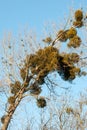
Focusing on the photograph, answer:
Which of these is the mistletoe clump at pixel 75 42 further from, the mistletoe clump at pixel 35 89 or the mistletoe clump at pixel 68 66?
the mistletoe clump at pixel 35 89

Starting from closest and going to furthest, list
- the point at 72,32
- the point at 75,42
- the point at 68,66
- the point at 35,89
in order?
the point at 75,42 < the point at 72,32 < the point at 68,66 < the point at 35,89

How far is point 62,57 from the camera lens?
1229 centimetres

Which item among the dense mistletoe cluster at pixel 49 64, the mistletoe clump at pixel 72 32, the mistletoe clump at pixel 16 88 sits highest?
the mistletoe clump at pixel 72 32

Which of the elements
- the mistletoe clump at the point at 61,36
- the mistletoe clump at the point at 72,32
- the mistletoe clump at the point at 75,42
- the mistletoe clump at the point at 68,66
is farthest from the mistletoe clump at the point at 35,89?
the mistletoe clump at the point at 72,32

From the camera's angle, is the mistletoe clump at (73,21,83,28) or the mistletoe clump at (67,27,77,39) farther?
the mistletoe clump at (73,21,83,28)

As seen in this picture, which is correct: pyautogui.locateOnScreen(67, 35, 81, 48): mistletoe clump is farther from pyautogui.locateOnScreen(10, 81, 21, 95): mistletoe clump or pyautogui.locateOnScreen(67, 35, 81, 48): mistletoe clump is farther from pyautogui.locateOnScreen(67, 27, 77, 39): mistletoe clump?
pyautogui.locateOnScreen(10, 81, 21, 95): mistletoe clump

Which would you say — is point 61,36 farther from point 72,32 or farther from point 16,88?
point 16,88

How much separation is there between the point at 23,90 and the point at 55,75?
1304 mm

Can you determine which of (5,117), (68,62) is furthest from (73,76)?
(5,117)

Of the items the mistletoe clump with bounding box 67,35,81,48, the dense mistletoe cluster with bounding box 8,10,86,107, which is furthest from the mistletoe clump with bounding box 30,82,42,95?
the mistletoe clump with bounding box 67,35,81,48

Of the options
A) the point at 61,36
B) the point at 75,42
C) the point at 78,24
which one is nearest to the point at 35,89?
the point at 61,36

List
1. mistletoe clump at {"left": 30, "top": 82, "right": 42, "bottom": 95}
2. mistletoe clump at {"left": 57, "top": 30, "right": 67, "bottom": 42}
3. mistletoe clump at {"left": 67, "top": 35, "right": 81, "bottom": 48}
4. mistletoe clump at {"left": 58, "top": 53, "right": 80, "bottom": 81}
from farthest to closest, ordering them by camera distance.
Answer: mistletoe clump at {"left": 57, "top": 30, "right": 67, "bottom": 42} < mistletoe clump at {"left": 30, "top": 82, "right": 42, "bottom": 95} < mistletoe clump at {"left": 58, "top": 53, "right": 80, "bottom": 81} < mistletoe clump at {"left": 67, "top": 35, "right": 81, "bottom": 48}

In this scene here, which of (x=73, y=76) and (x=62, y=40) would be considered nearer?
(x=73, y=76)

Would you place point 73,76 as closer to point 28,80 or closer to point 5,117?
point 28,80
